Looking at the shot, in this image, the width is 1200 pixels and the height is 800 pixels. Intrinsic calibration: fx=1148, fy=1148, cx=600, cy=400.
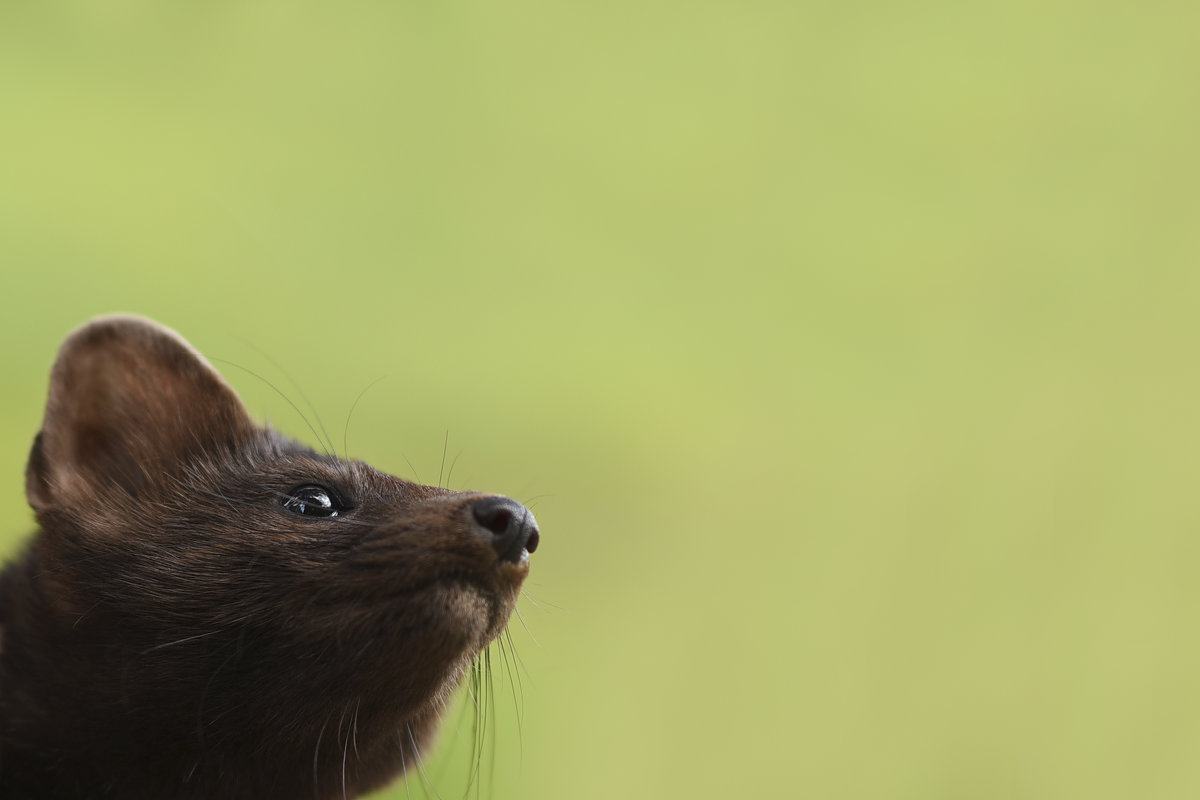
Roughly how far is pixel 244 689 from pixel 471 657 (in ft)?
0.82

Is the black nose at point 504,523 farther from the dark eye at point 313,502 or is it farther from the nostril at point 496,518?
the dark eye at point 313,502

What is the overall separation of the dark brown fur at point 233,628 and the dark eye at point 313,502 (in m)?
0.01

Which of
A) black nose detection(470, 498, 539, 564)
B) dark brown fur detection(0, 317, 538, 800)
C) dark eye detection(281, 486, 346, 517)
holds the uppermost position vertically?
black nose detection(470, 498, 539, 564)

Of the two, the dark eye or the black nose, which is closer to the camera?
the black nose

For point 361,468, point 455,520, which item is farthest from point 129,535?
point 455,520

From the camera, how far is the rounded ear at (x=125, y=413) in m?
1.44

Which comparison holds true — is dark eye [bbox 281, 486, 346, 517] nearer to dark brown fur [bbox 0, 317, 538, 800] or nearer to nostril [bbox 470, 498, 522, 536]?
dark brown fur [bbox 0, 317, 538, 800]

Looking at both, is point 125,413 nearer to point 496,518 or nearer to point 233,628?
point 233,628

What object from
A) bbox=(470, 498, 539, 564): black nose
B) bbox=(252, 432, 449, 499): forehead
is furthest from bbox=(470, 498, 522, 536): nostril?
bbox=(252, 432, 449, 499): forehead

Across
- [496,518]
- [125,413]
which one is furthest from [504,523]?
[125,413]

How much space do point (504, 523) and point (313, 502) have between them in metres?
0.29

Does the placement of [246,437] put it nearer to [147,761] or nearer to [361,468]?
[361,468]

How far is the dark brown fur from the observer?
4.07 ft

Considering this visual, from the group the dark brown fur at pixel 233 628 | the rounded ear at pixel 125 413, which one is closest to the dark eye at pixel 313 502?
the dark brown fur at pixel 233 628
